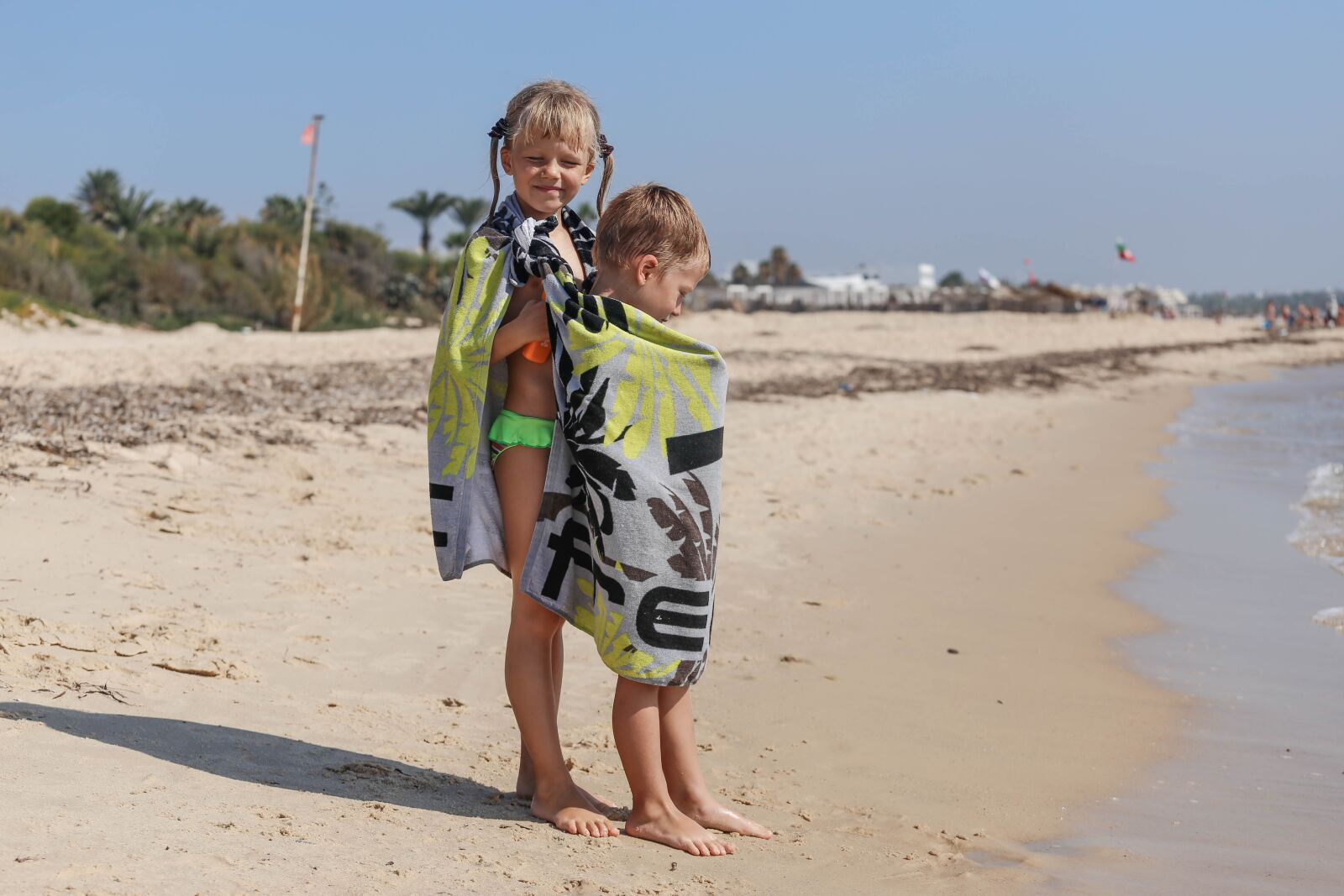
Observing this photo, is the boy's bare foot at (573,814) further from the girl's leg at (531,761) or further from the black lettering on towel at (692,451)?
the black lettering on towel at (692,451)

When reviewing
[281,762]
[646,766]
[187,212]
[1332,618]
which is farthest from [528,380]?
[187,212]

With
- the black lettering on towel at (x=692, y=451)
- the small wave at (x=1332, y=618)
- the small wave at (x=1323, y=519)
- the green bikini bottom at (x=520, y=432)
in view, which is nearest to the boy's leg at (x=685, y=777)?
the black lettering on towel at (x=692, y=451)

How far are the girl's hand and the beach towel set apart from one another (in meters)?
0.03

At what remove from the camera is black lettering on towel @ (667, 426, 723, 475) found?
272 centimetres

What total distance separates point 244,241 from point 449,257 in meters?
14.1

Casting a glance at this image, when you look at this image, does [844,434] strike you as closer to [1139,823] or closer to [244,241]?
[1139,823]

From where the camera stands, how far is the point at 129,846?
2240mm

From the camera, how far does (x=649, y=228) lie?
271 centimetres

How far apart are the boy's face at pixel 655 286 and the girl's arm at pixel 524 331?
182 millimetres

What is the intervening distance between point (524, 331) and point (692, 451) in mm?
436

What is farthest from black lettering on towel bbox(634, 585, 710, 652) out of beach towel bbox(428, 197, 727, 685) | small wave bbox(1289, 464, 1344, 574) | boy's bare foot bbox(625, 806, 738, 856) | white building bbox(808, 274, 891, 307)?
white building bbox(808, 274, 891, 307)

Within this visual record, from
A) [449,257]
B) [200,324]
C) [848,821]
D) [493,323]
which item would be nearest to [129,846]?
[493,323]

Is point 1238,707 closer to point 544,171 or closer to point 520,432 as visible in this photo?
point 520,432

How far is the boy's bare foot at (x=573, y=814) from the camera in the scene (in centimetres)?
277
